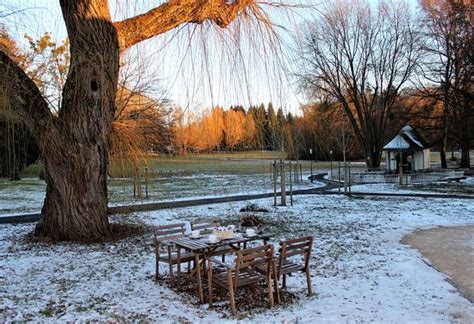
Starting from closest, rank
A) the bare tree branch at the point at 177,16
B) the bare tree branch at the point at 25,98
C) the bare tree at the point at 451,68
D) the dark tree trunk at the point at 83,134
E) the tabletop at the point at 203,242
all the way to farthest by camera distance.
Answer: the bare tree branch at the point at 177,16 → the tabletop at the point at 203,242 → the bare tree branch at the point at 25,98 → the dark tree trunk at the point at 83,134 → the bare tree at the point at 451,68

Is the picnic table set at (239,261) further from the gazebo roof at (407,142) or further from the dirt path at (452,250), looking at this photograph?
the gazebo roof at (407,142)

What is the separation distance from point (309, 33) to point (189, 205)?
12.6 m

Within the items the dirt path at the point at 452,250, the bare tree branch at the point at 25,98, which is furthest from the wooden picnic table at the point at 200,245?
the bare tree branch at the point at 25,98

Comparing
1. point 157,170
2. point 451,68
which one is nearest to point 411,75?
point 451,68

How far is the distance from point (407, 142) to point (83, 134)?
26880mm

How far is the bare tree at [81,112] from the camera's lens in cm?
740

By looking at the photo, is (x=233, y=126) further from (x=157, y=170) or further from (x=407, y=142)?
(x=407, y=142)

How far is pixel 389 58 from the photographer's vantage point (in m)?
34.2

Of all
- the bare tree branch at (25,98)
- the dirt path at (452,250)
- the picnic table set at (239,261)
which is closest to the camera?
the picnic table set at (239,261)

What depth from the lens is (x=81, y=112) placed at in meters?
8.46

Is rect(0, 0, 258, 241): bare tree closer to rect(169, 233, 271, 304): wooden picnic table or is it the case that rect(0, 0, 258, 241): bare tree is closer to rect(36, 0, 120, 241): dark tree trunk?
rect(36, 0, 120, 241): dark tree trunk

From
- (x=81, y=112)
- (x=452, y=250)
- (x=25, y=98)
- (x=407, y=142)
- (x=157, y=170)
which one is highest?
(x=25, y=98)

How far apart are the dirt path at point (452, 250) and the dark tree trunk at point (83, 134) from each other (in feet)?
21.2

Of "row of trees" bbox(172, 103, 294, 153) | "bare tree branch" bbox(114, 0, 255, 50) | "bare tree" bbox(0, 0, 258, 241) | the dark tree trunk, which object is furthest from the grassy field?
"bare tree branch" bbox(114, 0, 255, 50)
